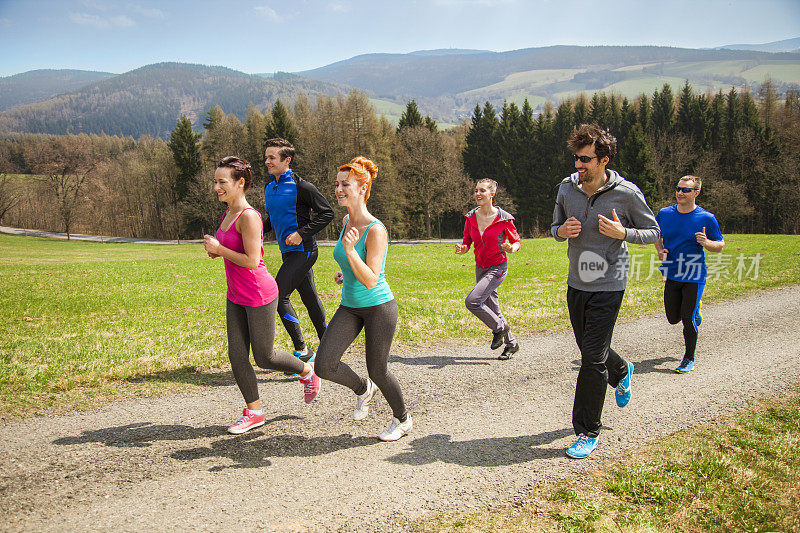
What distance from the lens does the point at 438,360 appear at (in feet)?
24.3

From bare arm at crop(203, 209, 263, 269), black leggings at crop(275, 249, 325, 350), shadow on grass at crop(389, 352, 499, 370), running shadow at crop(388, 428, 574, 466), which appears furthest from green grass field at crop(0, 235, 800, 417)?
running shadow at crop(388, 428, 574, 466)

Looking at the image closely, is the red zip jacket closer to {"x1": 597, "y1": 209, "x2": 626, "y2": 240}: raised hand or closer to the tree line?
{"x1": 597, "y1": 209, "x2": 626, "y2": 240}: raised hand

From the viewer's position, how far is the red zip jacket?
7582 mm

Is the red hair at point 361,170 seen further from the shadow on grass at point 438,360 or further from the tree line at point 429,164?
the tree line at point 429,164

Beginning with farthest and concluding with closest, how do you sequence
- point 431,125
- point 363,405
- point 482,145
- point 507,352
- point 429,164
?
point 482,145
point 431,125
point 429,164
point 507,352
point 363,405

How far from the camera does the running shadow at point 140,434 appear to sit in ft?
14.9

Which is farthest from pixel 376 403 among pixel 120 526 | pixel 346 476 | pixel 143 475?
pixel 120 526

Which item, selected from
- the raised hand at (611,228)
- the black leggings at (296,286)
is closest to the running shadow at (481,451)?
the raised hand at (611,228)

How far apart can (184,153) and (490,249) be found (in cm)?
6558

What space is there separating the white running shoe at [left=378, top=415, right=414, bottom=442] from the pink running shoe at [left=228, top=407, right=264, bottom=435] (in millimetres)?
1221

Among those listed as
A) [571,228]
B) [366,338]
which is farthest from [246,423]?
[571,228]

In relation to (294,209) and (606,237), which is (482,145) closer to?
(294,209)

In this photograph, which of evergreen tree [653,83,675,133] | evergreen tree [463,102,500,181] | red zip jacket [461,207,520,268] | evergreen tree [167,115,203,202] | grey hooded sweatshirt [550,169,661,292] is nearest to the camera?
grey hooded sweatshirt [550,169,661,292]

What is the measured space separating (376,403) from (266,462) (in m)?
1.67
